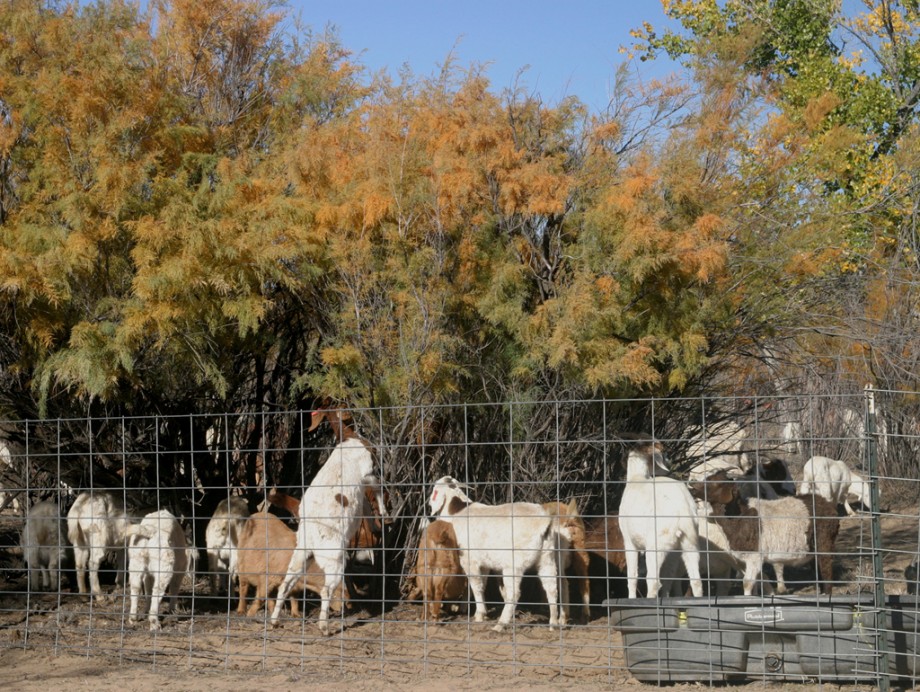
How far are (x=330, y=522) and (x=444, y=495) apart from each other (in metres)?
0.93

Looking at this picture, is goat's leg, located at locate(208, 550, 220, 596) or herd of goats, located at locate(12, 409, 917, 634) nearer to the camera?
herd of goats, located at locate(12, 409, 917, 634)

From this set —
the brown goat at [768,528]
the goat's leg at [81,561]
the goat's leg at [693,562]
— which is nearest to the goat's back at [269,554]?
the goat's leg at [81,561]

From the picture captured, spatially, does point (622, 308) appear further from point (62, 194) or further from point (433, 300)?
point (62, 194)

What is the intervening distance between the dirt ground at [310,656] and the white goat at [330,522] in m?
0.35

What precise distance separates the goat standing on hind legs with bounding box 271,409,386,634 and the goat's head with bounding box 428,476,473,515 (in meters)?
0.43

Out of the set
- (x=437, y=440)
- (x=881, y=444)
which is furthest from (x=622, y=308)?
(x=881, y=444)

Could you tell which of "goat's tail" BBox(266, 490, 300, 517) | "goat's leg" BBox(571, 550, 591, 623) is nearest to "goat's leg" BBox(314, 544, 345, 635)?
"goat's tail" BBox(266, 490, 300, 517)

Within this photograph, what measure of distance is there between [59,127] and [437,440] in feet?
13.1

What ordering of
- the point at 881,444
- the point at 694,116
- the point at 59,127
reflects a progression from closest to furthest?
the point at 59,127
the point at 694,116
the point at 881,444

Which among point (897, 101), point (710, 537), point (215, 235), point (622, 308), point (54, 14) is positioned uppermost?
point (897, 101)

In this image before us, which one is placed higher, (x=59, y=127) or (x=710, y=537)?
(x=59, y=127)

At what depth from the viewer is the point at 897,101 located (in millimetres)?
18391

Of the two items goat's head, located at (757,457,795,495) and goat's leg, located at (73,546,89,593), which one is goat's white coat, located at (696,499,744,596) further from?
goat's leg, located at (73,546,89,593)

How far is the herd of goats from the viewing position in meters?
8.03
